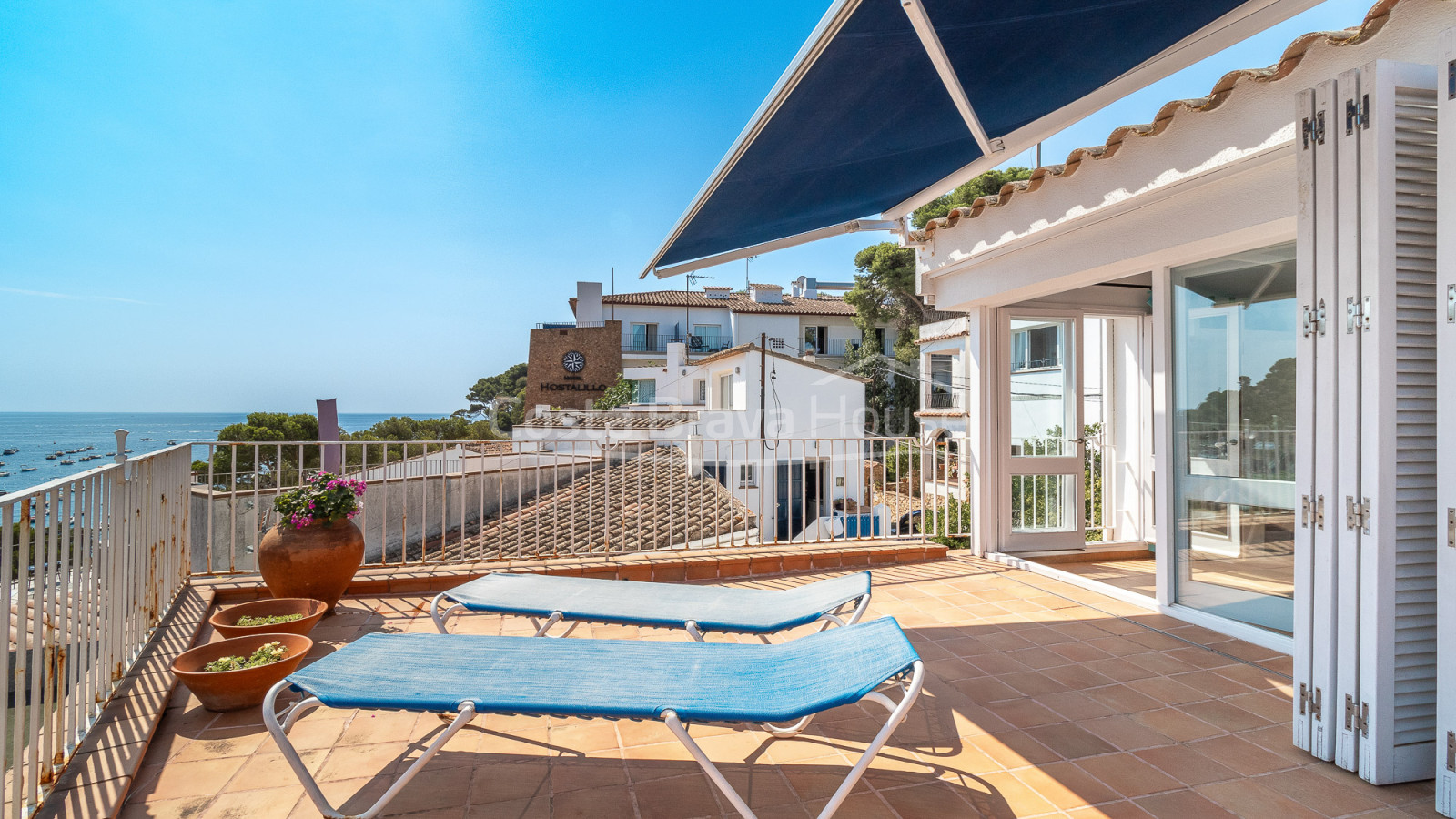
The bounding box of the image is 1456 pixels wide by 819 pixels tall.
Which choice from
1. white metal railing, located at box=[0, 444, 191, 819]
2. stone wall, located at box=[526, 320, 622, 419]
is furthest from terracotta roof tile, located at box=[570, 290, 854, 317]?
white metal railing, located at box=[0, 444, 191, 819]

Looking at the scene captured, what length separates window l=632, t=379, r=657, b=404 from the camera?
34.6 metres

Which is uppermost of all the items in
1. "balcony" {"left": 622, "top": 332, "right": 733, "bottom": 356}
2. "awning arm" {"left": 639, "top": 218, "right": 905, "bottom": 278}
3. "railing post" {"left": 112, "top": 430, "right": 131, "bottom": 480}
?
"balcony" {"left": 622, "top": 332, "right": 733, "bottom": 356}

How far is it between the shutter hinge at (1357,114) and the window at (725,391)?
2266 cm

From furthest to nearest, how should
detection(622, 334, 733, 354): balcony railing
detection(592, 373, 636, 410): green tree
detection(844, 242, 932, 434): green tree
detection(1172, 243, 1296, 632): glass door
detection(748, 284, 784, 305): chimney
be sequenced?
detection(622, 334, 733, 354): balcony railing, detection(748, 284, 784, 305): chimney, detection(592, 373, 636, 410): green tree, detection(844, 242, 932, 434): green tree, detection(1172, 243, 1296, 632): glass door

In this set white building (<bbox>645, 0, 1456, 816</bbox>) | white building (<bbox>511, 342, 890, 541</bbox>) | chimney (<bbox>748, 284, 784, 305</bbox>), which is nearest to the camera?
white building (<bbox>645, 0, 1456, 816</bbox>)

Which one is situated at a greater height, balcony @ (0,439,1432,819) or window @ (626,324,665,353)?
window @ (626,324,665,353)

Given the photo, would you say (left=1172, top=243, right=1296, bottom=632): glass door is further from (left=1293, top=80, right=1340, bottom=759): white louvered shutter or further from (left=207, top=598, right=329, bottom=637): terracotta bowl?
(left=207, top=598, right=329, bottom=637): terracotta bowl

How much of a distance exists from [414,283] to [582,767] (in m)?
63.2

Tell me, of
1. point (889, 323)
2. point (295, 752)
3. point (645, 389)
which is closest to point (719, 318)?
point (645, 389)

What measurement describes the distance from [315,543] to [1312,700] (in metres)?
4.72

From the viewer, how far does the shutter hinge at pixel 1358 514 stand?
7.31ft

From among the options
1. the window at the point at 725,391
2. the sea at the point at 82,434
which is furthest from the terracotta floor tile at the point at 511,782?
the window at the point at 725,391

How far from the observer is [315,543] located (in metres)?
3.96

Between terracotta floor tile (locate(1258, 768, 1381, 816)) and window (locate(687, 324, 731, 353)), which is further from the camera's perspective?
window (locate(687, 324, 731, 353))
